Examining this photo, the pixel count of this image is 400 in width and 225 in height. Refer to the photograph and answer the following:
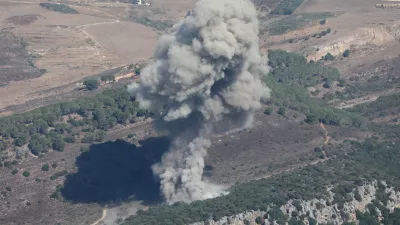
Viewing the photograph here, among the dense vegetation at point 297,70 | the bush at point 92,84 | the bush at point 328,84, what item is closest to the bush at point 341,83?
the dense vegetation at point 297,70

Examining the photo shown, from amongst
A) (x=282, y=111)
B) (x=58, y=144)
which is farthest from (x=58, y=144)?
(x=282, y=111)

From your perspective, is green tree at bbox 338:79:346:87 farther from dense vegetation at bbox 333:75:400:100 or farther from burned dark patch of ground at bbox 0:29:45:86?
burned dark patch of ground at bbox 0:29:45:86

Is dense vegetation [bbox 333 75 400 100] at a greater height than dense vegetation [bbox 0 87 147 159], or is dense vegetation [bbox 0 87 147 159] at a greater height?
dense vegetation [bbox 0 87 147 159]

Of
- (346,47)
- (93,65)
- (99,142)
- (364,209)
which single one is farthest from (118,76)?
(364,209)

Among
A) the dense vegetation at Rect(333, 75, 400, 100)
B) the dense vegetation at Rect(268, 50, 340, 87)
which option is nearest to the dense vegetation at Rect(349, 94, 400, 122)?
the dense vegetation at Rect(333, 75, 400, 100)

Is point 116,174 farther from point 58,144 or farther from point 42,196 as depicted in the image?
point 58,144

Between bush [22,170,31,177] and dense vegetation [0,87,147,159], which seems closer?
bush [22,170,31,177]

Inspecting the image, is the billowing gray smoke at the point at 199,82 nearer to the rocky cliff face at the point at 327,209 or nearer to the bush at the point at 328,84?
the rocky cliff face at the point at 327,209
